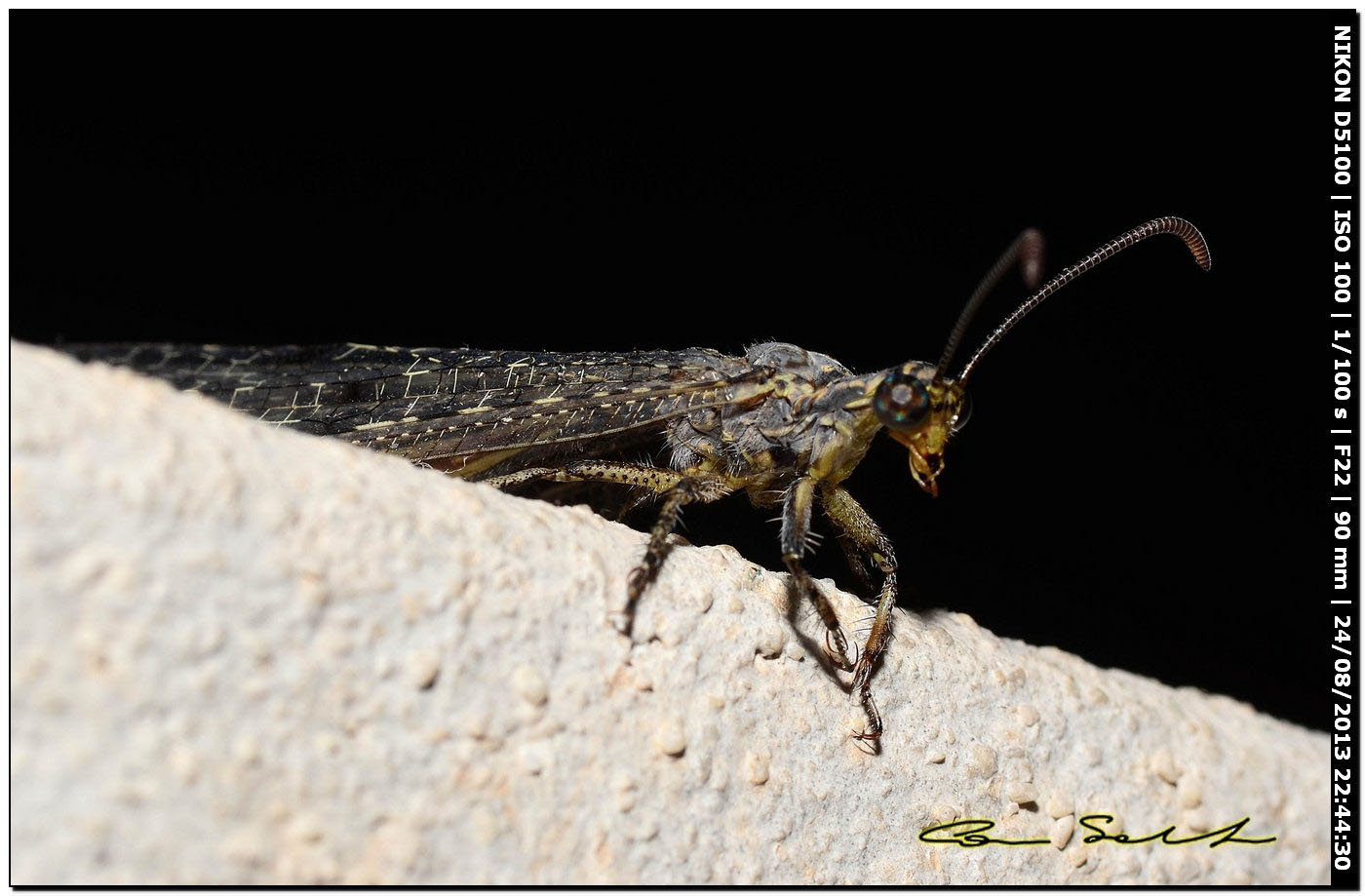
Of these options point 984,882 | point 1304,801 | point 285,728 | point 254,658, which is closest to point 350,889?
point 285,728

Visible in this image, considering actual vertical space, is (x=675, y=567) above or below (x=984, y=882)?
above

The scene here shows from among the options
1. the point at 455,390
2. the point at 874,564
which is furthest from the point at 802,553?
the point at 455,390

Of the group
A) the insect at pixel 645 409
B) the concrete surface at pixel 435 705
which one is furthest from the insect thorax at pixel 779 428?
the concrete surface at pixel 435 705

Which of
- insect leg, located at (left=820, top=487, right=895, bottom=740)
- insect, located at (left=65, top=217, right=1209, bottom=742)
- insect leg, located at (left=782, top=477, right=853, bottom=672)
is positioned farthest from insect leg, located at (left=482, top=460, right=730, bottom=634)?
insect leg, located at (left=820, top=487, right=895, bottom=740)

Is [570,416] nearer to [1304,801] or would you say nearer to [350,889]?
[350,889]

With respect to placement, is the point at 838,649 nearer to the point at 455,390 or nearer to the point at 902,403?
the point at 902,403
